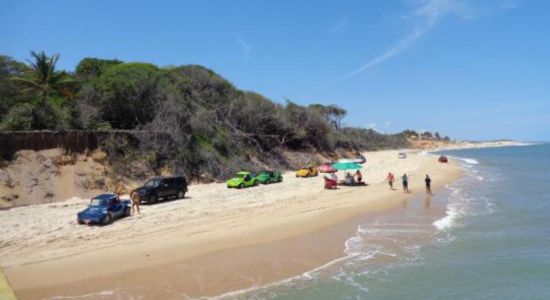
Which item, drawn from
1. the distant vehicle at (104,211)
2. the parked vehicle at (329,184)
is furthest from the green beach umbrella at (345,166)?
the distant vehicle at (104,211)

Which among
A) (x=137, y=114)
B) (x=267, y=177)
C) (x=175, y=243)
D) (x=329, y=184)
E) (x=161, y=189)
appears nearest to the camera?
(x=175, y=243)

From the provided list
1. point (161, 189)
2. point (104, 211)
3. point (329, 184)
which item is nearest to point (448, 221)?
point (329, 184)

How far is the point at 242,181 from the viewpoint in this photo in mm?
35719

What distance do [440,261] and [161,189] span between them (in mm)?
17072

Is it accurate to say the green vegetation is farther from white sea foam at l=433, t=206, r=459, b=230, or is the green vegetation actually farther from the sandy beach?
white sea foam at l=433, t=206, r=459, b=230

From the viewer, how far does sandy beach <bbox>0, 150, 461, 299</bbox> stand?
45.5 ft

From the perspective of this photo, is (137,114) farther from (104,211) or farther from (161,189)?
(104,211)

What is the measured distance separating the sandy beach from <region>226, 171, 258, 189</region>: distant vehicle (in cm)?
530

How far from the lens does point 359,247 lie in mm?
18266

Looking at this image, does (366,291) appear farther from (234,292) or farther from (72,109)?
(72,109)

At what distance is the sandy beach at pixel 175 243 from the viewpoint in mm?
13883

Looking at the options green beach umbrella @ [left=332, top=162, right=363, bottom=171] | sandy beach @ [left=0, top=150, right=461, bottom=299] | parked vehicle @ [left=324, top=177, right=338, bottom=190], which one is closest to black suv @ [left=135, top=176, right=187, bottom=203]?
sandy beach @ [left=0, top=150, right=461, bottom=299]

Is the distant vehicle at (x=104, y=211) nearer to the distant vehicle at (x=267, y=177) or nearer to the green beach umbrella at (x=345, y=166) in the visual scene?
the distant vehicle at (x=267, y=177)

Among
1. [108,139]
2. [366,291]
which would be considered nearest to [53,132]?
[108,139]
